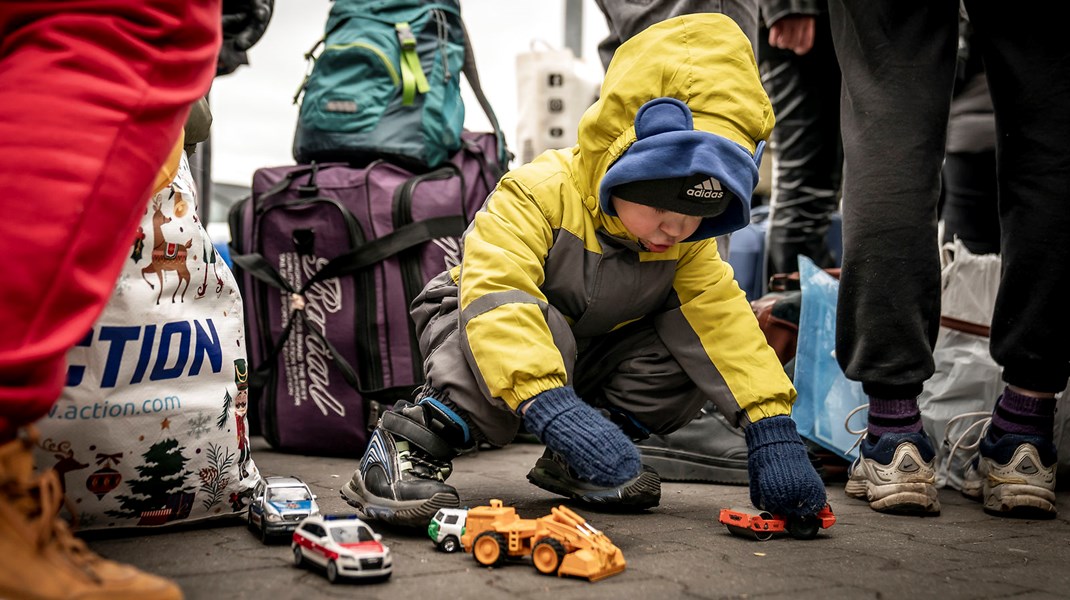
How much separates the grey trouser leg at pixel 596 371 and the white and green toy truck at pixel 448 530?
252 millimetres

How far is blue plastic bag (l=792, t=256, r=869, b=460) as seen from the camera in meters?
2.21

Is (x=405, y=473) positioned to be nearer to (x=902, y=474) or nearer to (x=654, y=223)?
(x=654, y=223)

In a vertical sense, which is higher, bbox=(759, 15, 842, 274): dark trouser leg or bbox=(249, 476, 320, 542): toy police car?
bbox=(759, 15, 842, 274): dark trouser leg

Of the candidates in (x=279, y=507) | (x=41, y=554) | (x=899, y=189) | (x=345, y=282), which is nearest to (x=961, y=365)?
(x=899, y=189)

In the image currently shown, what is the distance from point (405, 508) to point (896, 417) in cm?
98

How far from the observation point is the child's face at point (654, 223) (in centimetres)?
164

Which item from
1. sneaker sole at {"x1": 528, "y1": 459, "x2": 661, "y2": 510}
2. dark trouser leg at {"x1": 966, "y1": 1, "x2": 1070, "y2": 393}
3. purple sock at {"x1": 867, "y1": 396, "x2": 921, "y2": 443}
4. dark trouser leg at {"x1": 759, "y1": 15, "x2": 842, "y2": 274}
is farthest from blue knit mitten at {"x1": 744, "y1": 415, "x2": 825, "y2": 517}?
dark trouser leg at {"x1": 759, "y1": 15, "x2": 842, "y2": 274}

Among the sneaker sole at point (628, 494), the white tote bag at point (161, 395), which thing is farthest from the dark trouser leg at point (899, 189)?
the white tote bag at point (161, 395)

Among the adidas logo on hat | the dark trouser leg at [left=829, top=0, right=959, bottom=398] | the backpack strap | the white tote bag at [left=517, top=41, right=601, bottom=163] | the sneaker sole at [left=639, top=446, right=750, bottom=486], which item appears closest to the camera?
the adidas logo on hat

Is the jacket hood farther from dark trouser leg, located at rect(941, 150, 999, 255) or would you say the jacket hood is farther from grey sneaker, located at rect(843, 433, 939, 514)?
dark trouser leg, located at rect(941, 150, 999, 255)

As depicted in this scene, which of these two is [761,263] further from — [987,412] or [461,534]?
[461,534]

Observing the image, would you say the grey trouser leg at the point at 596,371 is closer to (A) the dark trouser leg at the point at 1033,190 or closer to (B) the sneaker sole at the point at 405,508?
(B) the sneaker sole at the point at 405,508

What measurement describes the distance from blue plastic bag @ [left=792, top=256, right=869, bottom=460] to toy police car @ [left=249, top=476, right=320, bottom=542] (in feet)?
4.05

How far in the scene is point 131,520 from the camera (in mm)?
1444
